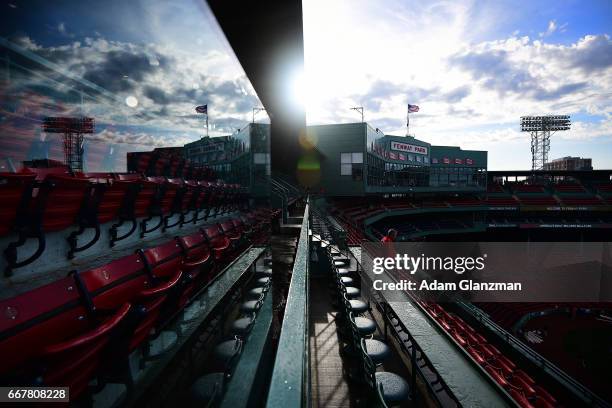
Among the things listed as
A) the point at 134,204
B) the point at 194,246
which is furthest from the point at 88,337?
the point at 194,246

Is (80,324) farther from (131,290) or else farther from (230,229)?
(230,229)

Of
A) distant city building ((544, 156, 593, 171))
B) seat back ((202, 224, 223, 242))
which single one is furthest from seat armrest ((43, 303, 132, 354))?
distant city building ((544, 156, 593, 171))

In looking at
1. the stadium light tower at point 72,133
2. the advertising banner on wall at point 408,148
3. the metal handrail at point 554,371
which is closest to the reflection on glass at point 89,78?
the stadium light tower at point 72,133

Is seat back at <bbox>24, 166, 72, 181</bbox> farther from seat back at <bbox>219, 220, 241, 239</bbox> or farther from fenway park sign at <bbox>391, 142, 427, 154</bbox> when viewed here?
fenway park sign at <bbox>391, 142, 427, 154</bbox>

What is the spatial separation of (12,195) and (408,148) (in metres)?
35.1

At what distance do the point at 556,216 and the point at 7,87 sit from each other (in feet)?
155

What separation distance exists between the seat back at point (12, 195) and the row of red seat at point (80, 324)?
62 centimetres

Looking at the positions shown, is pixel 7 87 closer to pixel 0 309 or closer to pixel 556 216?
pixel 0 309

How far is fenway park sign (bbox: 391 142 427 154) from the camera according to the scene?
107 ft

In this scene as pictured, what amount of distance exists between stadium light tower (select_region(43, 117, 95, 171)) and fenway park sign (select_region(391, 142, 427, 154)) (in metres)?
31.0

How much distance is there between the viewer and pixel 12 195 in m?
2.11

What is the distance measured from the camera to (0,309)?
163cm

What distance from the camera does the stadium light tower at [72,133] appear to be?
3.96m

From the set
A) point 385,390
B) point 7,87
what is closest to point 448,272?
point 385,390
